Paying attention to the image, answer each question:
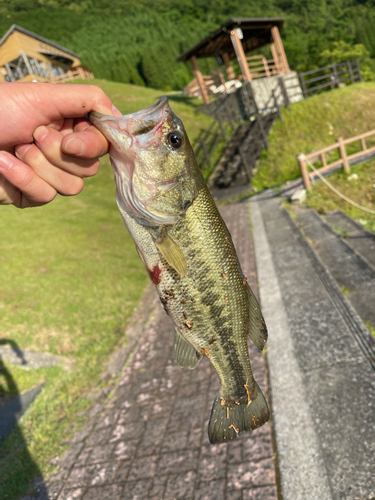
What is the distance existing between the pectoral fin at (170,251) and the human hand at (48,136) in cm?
58

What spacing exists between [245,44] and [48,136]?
2843 cm

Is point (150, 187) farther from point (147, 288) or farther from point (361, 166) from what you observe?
point (361, 166)

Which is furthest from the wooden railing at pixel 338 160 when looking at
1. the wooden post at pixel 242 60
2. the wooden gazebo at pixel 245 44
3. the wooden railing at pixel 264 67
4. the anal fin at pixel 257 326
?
the wooden railing at pixel 264 67

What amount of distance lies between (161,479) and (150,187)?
3313 millimetres

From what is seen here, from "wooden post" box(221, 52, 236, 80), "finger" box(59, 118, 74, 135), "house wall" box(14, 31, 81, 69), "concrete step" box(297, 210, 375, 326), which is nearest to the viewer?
"finger" box(59, 118, 74, 135)

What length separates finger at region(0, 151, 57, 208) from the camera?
1.72 meters

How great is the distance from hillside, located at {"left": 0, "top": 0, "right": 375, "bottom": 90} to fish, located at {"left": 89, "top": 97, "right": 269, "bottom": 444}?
40533 mm

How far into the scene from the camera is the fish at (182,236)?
1.66 m

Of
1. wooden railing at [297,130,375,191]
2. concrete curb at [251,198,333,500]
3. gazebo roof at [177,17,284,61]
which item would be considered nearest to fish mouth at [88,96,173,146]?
concrete curb at [251,198,333,500]

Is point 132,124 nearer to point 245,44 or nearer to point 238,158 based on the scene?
point 238,158

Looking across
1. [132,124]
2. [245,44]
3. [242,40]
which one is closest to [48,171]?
[132,124]

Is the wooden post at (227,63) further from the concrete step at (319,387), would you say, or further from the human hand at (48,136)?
the human hand at (48,136)

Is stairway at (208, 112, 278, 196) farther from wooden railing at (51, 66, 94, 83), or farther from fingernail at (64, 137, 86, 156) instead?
wooden railing at (51, 66, 94, 83)

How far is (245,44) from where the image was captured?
2495cm
